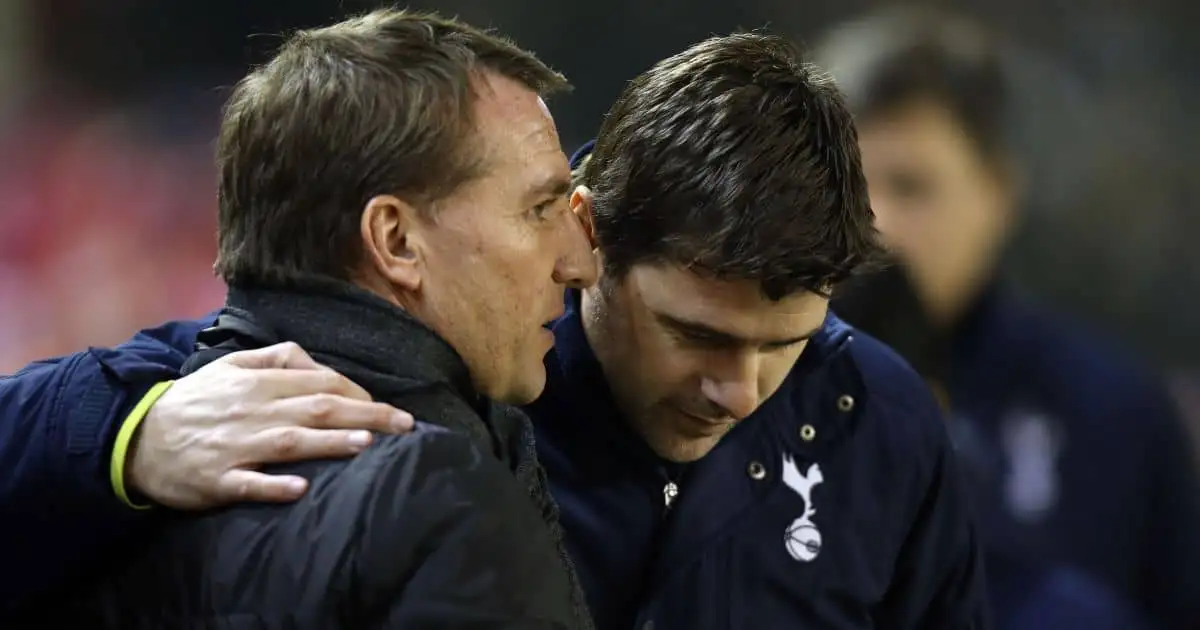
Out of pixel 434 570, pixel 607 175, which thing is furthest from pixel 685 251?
pixel 434 570

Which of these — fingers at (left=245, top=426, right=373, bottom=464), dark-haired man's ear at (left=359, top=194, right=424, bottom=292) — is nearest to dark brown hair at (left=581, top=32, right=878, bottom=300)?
dark-haired man's ear at (left=359, top=194, right=424, bottom=292)

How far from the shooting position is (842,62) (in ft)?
8.23

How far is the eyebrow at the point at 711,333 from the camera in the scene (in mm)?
1237

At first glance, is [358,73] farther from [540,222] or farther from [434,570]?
[434,570]

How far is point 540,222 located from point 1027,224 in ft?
5.70

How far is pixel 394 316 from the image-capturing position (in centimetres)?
89

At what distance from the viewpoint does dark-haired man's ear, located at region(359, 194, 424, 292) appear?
0.90 m

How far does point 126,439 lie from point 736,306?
0.52m

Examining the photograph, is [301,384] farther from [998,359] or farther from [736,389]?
[998,359]

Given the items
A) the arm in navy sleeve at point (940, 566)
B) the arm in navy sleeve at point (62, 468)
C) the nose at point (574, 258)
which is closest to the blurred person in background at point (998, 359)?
the arm in navy sleeve at point (940, 566)

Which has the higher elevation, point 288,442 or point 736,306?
point 288,442

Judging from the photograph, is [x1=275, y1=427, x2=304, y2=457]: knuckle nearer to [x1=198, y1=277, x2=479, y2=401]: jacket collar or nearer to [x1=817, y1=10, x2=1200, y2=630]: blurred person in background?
[x1=198, y1=277, x2=479, y2=401]: jacket collar

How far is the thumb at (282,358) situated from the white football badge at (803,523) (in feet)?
1.93

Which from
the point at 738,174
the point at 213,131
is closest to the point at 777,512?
the point at 738,174
